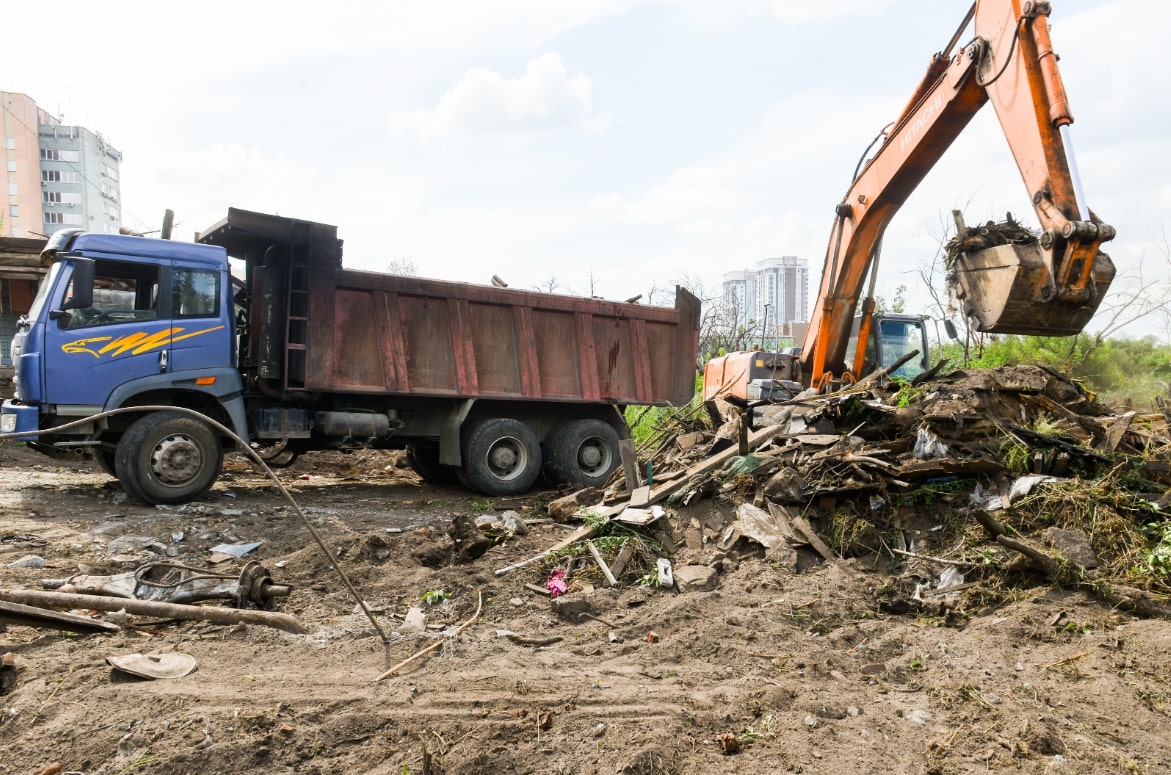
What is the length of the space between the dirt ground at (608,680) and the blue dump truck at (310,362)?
198 cm

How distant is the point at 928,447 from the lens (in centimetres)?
580

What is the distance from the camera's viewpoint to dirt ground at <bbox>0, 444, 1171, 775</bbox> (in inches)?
119

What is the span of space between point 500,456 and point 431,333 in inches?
71.0

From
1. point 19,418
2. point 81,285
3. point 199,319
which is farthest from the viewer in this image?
point 199,319

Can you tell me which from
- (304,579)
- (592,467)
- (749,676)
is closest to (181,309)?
(304,579)

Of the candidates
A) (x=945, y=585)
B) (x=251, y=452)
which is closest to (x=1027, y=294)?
(x=945, y=585)

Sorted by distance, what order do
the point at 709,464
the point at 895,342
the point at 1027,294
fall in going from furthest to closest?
the point at 895,342 < the point at 709,464 < the point at 1027,294

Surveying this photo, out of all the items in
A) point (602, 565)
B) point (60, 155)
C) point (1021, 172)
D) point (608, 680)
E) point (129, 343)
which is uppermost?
point (60, 155)

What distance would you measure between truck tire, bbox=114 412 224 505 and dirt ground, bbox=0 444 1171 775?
1566 millimetres

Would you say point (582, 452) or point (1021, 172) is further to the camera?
point (582, 452)

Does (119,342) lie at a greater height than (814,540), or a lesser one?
greater

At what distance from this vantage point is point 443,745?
306 cm

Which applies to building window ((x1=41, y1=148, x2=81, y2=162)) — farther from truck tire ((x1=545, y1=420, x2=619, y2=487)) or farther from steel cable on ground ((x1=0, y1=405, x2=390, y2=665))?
steel cable on ground ((x1=0, y1=405, x2=390, y2=665))

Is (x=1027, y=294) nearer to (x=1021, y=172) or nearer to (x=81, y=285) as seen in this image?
(x=1021, y=172)
